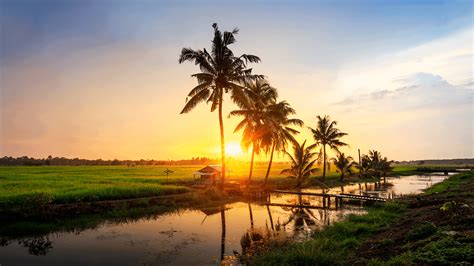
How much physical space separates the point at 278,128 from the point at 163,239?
20773 millimetres

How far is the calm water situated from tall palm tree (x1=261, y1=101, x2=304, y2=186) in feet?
40.9

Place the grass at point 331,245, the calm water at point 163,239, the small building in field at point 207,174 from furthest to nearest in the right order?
the small building in field at point 207,174 < the calm water at point 163,239 < the grass at point 331,245

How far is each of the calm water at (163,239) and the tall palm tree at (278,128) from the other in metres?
12.5

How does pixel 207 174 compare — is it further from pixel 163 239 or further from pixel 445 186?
pixel 445 186

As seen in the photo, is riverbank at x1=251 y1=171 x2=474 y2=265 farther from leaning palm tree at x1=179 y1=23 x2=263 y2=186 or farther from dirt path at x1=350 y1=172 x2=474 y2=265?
leaning palm tree at x1=179 y1=23 x2=263 y2=186

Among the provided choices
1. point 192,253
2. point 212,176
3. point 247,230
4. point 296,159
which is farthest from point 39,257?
point 296,159

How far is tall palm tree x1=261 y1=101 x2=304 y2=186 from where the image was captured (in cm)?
3143

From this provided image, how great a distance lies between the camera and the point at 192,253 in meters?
11.7

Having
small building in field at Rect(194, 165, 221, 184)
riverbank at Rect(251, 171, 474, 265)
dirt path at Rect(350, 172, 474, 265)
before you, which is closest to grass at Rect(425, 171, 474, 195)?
riverbank at Rect(251, 171, 474, 265)

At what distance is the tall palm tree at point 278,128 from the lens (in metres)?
31.4

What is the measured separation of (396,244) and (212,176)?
28.7 meters

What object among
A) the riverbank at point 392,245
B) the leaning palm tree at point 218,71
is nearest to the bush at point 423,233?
the riverbank at point 392,245

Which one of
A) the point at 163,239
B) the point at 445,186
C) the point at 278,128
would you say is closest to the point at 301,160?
the point at 278,128

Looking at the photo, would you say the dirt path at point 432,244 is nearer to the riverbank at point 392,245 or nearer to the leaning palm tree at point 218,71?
the riverbank at point 392,245
